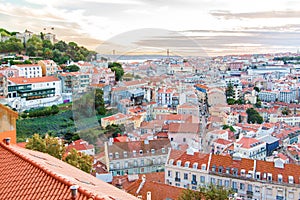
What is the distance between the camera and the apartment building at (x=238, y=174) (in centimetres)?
771

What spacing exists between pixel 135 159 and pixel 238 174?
2.10 meters

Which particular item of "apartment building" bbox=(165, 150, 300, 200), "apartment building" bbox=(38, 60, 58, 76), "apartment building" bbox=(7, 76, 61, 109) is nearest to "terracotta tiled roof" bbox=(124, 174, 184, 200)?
"apartment building" bbox=(165, 150, 300, 200)

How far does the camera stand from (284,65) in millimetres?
53719

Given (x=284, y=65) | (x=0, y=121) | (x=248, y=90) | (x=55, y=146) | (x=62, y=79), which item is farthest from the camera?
(x=284, y=65)

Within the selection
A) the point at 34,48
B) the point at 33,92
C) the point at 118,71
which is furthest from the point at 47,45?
the point at 118,71

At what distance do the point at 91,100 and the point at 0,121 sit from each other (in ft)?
5.91

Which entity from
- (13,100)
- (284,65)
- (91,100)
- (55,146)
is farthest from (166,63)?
(284,65)

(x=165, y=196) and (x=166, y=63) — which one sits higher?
(x=166, y=63)

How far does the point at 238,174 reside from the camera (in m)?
8.09

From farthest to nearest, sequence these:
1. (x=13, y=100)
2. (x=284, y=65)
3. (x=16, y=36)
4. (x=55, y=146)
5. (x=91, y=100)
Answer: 1. (x=284, y=65)
2. (x=16, y=36)
3. (x=13, y=100)
4. (x=55, y=146)
5. (x=91, y=100)

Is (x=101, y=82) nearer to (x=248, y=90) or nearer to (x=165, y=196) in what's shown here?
(x=165, y=196)

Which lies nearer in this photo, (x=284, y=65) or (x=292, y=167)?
(x=292, y=167)

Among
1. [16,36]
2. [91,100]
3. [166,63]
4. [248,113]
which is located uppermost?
[16,36]

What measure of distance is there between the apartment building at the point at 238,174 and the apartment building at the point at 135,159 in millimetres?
408
